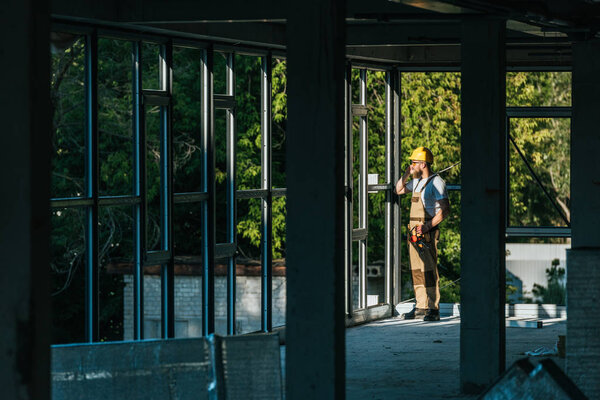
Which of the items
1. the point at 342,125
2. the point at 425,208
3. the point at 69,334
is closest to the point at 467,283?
the point at 342,125

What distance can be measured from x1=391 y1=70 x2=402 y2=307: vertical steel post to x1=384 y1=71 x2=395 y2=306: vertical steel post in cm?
4

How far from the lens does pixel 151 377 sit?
22.0 ft

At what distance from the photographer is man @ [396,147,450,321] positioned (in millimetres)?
14867

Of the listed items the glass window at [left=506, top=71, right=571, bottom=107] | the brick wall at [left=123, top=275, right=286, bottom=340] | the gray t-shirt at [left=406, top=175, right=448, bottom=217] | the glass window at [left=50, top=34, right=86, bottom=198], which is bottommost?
the brick wall at [left=123, top=275, right=286, bottom=340]

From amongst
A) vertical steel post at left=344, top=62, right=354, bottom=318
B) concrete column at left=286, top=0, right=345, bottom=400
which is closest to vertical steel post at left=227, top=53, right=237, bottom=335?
vertical steel post at left=344, top=62, right=354, bottom=318

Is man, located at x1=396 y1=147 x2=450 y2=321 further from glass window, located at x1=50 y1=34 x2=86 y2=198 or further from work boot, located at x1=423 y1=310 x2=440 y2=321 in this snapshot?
glass window, located at x1=50 y1=34 x2=86 y2=198

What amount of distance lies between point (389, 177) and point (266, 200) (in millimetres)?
2960

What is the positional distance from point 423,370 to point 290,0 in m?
5.52

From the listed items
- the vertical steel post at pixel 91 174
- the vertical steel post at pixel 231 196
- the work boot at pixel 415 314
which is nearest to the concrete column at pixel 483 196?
the vertical steel post at pixel 91 174

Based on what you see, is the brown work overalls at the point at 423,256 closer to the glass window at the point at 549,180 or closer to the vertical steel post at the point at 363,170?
the vertical steel post at the point at 363,170

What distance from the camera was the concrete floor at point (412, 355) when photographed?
10367 millimetres

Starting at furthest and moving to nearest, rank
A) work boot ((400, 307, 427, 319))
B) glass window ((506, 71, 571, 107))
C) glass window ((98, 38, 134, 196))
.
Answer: glass window ((506, 71, 571, 107)) < glass window ((98, 38, 134, 196)) < work boot ((400, 307, 427, 319))

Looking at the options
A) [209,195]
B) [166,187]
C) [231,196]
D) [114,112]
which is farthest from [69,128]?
[166,187]

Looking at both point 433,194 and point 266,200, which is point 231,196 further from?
point 433,194
